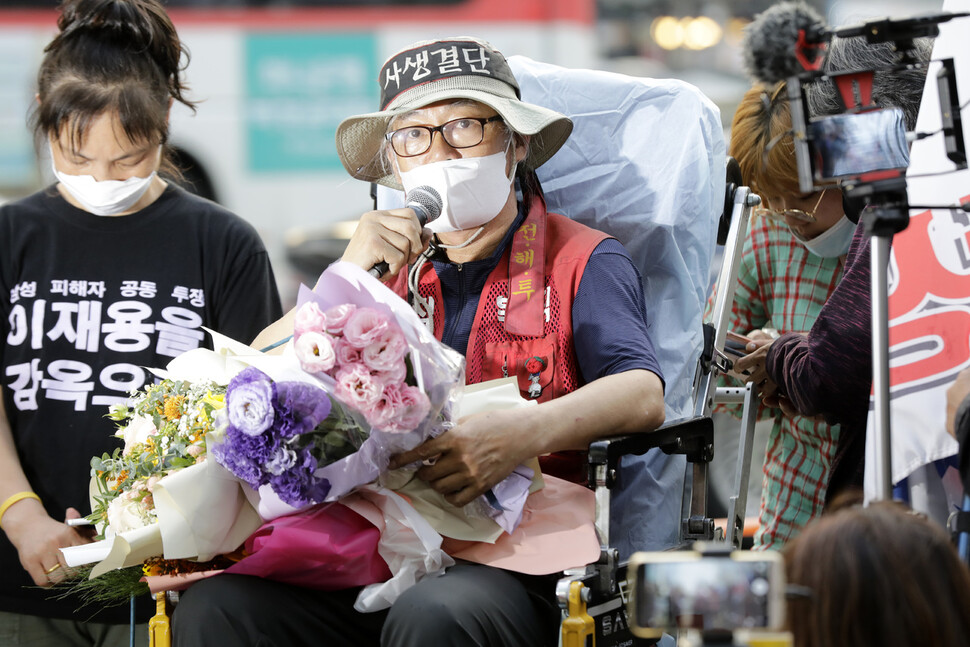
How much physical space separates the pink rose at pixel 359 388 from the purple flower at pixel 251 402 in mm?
130

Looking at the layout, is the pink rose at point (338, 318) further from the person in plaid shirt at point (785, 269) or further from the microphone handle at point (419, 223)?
the person in plaid shirt at point (785, 269)

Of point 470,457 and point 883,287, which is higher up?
point 883,287

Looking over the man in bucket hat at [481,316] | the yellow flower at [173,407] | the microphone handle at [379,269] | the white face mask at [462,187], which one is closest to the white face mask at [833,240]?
the man in bucket hat at [481,316]

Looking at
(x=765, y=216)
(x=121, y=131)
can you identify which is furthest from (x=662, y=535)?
(x=121, y=131)

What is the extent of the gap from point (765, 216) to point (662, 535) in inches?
43.0

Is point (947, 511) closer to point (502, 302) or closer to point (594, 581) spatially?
point (594, 581)

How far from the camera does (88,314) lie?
2.73 meters

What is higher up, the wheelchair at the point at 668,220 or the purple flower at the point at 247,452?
the wheelchair at the point at 668,220

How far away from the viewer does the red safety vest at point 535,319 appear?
8.41 ft

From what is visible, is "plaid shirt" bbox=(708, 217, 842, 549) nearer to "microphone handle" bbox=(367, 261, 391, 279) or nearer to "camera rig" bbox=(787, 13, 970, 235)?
"microphone handle" bbox=(367, 261, 391, 279)

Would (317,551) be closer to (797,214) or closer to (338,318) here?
(338,318)

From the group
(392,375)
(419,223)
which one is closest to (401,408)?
(392,375)

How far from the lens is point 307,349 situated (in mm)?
2014

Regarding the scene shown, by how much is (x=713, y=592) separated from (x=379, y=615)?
48.3 inches
